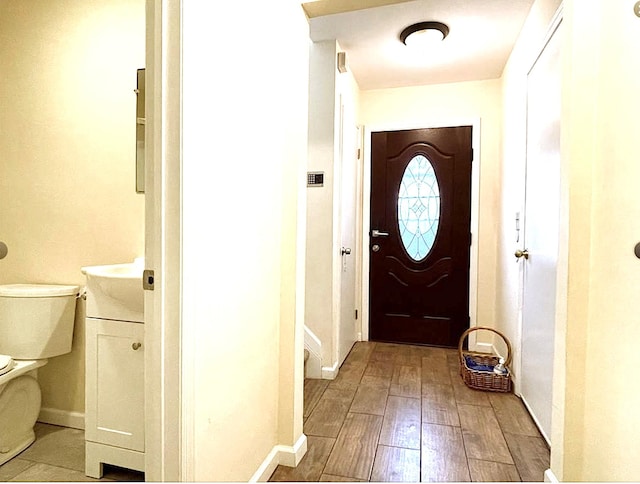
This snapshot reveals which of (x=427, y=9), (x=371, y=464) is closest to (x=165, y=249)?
(x=371, y=464)

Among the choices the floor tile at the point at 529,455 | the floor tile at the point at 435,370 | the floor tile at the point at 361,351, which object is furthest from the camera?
the floor tile at the point at 361,351

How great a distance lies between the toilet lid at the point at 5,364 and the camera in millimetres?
1653

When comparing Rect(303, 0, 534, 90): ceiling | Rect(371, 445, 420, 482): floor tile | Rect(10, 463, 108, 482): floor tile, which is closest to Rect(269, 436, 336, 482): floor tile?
Rect(371, 445, 420, 482): floor tile

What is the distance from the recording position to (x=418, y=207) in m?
3.68

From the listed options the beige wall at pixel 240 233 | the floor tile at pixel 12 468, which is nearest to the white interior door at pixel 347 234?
the beige wall at pixel 240 233

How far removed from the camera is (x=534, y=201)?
220cm

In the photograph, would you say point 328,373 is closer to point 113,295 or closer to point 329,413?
point 329,413

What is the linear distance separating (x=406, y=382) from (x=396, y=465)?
1.07 m

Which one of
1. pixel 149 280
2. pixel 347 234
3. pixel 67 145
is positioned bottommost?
pixel 149 280

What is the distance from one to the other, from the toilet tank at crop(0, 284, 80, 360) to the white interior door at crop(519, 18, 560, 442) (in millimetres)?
2496

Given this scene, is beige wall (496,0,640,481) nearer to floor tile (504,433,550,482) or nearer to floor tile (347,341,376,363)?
floor tile (504,433,550,482)

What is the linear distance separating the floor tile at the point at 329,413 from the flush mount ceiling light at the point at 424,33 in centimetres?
256

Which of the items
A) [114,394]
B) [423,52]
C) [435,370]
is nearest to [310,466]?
[114,394]

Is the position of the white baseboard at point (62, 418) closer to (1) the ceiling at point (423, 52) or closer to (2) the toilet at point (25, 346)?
(2) the toilet at point (25, 346)
